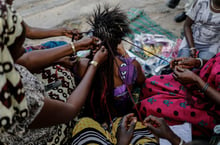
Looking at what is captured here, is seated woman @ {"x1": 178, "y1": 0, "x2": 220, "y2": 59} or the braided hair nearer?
the braided hair

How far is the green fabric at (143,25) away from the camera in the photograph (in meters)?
3.37

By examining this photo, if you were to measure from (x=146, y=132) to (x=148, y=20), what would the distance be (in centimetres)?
236

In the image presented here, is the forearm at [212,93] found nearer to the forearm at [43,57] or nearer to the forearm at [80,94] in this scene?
the forearm at [80,94]

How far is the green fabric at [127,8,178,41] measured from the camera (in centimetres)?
337

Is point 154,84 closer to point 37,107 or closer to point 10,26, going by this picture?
point 37,107

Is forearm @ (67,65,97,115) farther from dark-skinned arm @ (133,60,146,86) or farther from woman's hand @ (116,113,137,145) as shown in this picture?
dark-skinned arm @ (133,60,146,86)

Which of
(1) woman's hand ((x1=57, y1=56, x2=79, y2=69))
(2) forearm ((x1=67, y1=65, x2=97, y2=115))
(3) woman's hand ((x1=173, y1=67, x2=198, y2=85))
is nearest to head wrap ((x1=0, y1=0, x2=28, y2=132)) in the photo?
(2) forearm ((x1=67, y1=65, x2=97, y2=115))

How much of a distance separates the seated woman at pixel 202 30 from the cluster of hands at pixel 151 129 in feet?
4.08

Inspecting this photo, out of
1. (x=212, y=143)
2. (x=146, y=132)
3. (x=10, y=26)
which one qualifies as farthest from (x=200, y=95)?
(x=10, y=26)

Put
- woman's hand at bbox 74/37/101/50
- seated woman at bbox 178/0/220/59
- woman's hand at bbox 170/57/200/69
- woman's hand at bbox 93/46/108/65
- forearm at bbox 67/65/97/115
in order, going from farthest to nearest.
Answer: seated woman at bbox 178/0/220/59
woman's hand at bbox 170/57/200/69
woman's hand at bbox 74/37/101/50
woman's hand at bbox 93/46/108/65
forearm at bbox 67/65/97/115

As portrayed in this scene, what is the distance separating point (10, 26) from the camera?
79 centimetres

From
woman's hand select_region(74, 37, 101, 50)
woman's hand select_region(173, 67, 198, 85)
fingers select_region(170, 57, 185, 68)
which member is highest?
woman's hand select_region(74, 37, 101, 50)

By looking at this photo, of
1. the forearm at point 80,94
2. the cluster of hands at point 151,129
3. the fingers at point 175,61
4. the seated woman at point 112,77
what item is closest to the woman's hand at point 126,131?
the cluster of hands at point 151,129

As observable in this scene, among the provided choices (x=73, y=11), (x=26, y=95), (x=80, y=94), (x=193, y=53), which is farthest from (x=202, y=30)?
(x=73, y=11)
